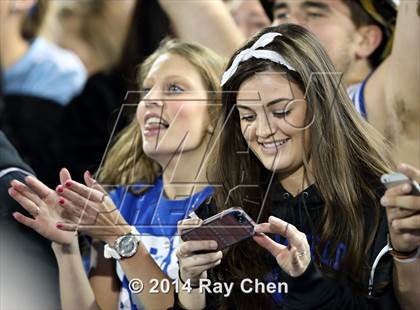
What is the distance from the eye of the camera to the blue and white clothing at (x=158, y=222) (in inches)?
56.8

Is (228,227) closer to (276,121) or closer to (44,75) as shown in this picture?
(276,121)

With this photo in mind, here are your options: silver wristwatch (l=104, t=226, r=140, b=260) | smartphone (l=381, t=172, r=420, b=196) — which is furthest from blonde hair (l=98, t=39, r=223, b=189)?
smartphone (l=381, t=172, r=420, b=196)

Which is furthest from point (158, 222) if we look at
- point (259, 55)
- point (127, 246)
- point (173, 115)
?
point (259, 55)

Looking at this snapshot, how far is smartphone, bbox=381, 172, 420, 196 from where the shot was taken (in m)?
1.19

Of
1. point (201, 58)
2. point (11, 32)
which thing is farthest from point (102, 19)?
point (201, 58)

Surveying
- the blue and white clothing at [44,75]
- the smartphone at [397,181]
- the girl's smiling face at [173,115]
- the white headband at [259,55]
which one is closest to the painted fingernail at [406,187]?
the smartphone at [397,181]

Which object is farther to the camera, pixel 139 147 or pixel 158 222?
pixel 139 147

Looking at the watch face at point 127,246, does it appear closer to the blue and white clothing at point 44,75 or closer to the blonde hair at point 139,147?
the blonde hair at point 139,147

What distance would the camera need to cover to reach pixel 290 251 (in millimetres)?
1240

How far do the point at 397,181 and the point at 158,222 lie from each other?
41 cm

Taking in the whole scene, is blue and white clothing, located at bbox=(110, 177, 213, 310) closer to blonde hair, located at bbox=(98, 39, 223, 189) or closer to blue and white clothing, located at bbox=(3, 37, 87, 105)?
blonde hair, located at bbox=(98, 39, 223, 189)

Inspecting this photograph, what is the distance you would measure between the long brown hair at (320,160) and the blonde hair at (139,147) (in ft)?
0.52

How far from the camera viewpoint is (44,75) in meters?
2.55

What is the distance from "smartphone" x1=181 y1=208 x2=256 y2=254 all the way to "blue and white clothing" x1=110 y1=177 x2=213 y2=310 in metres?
0.11
